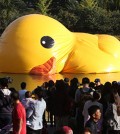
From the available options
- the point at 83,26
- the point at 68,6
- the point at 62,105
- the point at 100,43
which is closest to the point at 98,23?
the point at 83,26

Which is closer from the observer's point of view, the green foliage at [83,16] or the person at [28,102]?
the person at [28,102]

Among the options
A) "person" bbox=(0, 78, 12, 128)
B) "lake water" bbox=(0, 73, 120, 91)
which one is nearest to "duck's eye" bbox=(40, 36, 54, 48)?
"lake water" bbox=(0, 73, 120, 91)

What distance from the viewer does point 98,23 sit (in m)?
37.4

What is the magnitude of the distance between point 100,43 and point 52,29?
2.22m

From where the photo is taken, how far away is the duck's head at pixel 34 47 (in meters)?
16.5

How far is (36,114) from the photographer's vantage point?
21.6ft

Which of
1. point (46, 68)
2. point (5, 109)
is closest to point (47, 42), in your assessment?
point (46, 68)

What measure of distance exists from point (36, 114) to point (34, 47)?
1011 centimetres

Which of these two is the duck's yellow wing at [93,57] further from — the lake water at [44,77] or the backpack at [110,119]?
the backpack at [110,119]

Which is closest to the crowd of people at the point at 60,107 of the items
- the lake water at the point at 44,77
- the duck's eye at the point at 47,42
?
the lake water at the point at 44,77

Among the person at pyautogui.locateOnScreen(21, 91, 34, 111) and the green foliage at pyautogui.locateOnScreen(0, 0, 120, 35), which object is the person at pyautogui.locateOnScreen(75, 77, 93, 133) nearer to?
the person at pyautogui.locateOnScreen(21, 91, 34, 111)

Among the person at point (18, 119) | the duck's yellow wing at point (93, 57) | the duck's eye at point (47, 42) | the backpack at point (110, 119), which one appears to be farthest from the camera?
the duck's yellow wing at point (93, 57)

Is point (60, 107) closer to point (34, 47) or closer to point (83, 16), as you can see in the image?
point (34, 47)

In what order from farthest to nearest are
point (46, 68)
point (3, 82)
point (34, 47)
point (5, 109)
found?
point (34, 47) < point (46, 68) < point (3, 82) < point (5, 109)
